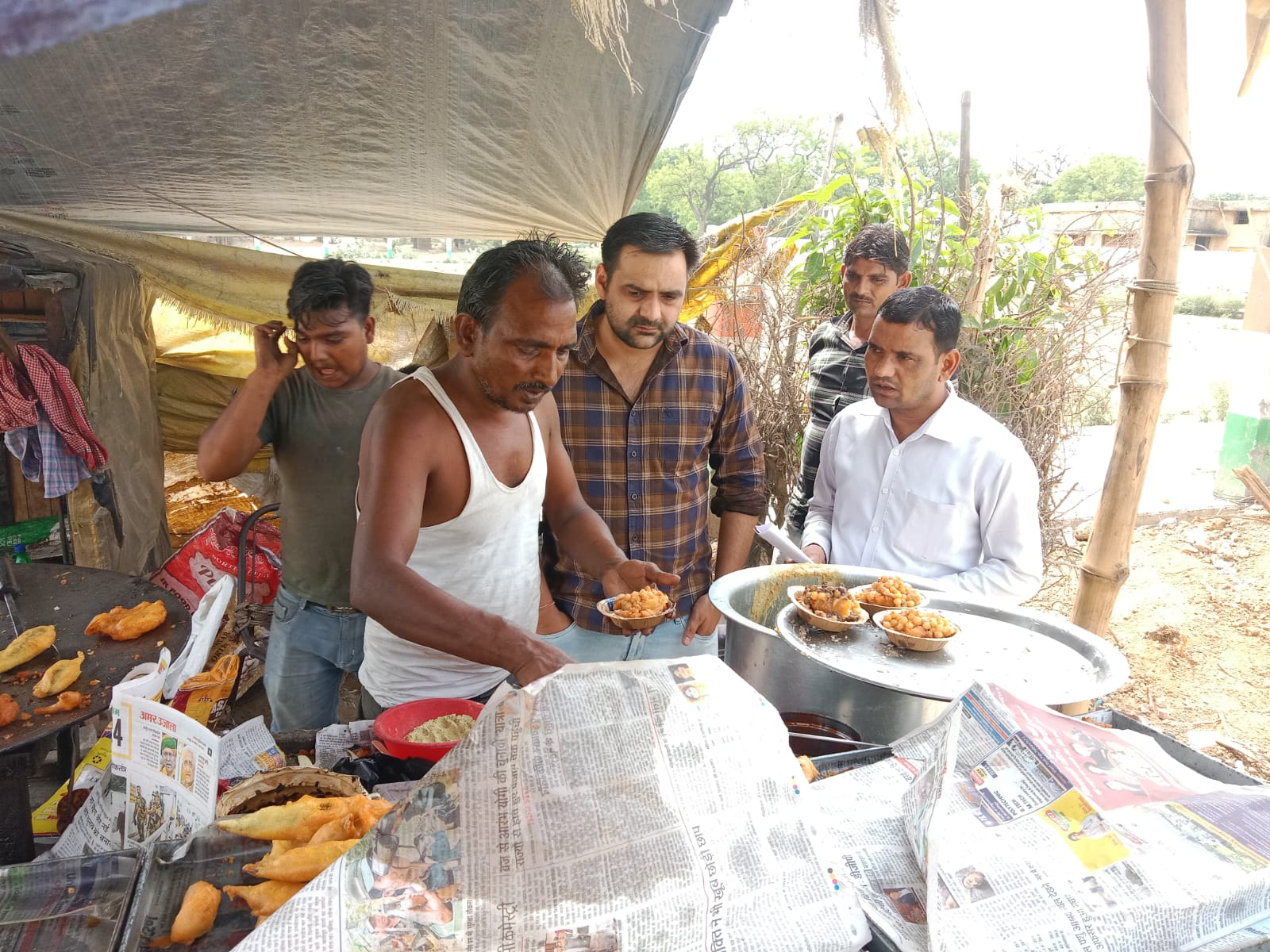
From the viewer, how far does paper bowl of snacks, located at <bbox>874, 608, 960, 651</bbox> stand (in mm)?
1973

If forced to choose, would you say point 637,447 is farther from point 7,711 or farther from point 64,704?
point 7,711

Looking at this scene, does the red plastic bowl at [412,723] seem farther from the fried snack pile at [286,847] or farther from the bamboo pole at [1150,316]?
the bamboo pole at [1150,316]

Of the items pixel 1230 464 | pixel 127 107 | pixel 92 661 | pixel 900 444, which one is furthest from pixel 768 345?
pixel 1230 464

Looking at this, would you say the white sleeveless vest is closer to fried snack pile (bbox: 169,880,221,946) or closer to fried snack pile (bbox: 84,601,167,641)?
fried snack pile (bbox: 84,601,167,641)

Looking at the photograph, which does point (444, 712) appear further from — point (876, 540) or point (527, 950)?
point (876, 540)

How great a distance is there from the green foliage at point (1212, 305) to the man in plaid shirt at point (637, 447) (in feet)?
50.1

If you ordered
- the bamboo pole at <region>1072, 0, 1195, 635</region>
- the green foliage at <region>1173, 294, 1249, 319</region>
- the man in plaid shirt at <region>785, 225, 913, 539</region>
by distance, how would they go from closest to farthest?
1. the bamboo pole at <region>1072, 0, 1195, 635</region>
2. the man in plaid shirt at <region>785, 225, 913, 539</region>
3. the green foliage at <region>1173, 294, 1249, 319</region>

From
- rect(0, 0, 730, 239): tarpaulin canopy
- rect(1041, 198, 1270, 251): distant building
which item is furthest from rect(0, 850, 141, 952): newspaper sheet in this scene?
rect(1041, 198, 1270, 251): distant building

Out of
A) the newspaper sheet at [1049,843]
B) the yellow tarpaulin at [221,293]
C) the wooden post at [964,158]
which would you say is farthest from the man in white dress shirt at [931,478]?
the yellow tarpaulin at [221,293]

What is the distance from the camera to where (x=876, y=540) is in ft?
9.07

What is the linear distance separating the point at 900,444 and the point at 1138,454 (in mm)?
809

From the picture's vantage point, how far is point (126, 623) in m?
2.37

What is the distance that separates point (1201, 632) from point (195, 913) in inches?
245

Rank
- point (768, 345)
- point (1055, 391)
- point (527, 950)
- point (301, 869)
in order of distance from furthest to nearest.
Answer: point (768, 345) < point (1055, 391) < point (301, 869) < point (527, 950)
